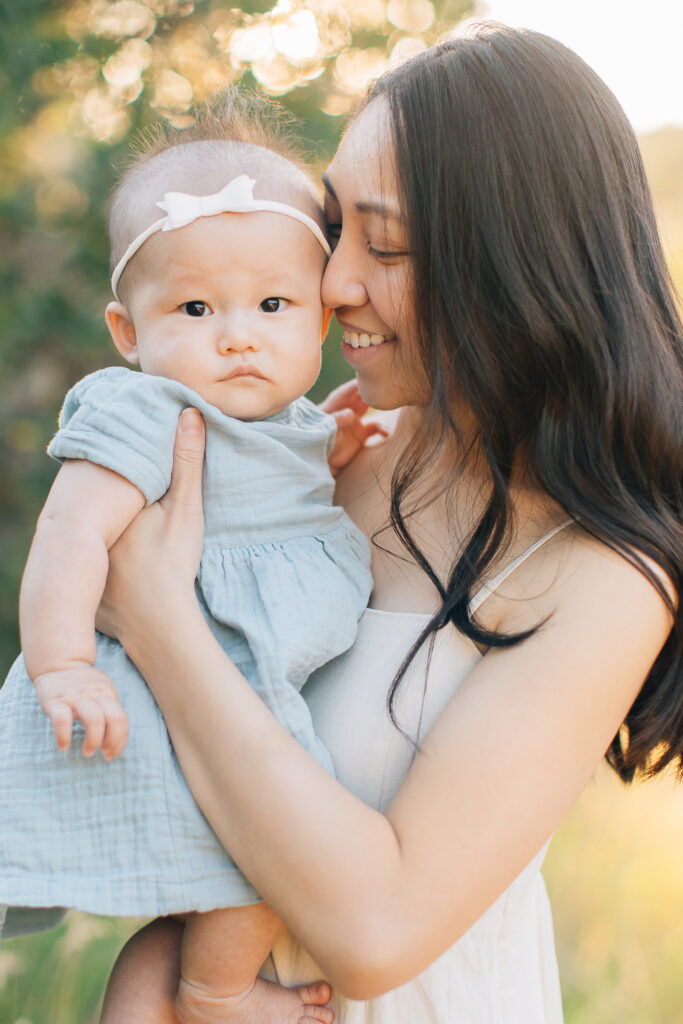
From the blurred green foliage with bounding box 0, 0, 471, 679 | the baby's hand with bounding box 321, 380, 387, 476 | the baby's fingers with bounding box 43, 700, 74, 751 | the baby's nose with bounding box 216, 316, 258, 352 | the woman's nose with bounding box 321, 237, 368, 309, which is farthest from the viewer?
the blurred green foliage with bounding box 0, 0, 471, 679

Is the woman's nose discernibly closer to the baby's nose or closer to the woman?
the woman

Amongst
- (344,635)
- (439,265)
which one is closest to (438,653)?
(344,635)

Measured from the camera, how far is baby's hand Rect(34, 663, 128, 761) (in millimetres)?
1071

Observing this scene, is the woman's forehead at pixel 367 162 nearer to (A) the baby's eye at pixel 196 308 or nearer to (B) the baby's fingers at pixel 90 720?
(A) the baby's eye at pixel 196 308

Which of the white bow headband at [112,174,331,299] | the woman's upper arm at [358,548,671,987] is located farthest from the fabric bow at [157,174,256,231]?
the woman's upper arm at [358,548,671,987]

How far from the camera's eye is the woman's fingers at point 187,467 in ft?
4.41

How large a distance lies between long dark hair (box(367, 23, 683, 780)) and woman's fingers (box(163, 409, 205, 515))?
38 cm

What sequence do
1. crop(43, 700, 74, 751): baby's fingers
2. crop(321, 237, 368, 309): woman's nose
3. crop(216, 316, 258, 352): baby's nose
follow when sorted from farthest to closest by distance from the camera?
crop(321, 237, 368, 309): woman's nose → crop(216, 316, 258, 352): baby's nose → crop(43, 700, 74, 751): baby's fingers

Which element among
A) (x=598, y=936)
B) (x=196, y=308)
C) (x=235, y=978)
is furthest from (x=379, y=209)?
(x=598, y=936)

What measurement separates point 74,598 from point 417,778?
1.61 feet

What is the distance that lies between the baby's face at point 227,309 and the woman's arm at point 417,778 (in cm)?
36

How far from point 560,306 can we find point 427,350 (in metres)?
0.22

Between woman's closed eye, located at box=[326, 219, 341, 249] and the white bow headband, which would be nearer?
the white bow headband

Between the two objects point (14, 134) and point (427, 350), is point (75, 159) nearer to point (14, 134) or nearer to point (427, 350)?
point (14, 134)
